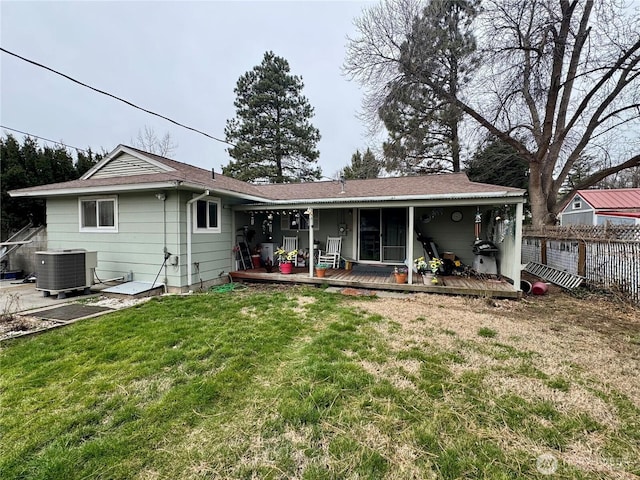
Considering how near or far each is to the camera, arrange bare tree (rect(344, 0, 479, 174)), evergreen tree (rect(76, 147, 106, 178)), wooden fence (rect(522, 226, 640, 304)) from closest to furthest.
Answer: wooden fence (rect(522, 226, 640, 304)), evergreen tree (rect(76, 147, 106, 178)), bare tree (rect(344, 0, 479, 174))

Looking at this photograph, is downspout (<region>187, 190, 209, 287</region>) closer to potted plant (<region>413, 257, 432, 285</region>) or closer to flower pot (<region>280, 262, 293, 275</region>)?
flower pot (<region>280, 262, 293, 275</region>)

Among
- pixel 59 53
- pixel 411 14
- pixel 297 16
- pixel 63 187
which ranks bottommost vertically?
pixel 63 187

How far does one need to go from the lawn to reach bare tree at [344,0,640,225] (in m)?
10.4

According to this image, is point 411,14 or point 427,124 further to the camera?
point 427,124

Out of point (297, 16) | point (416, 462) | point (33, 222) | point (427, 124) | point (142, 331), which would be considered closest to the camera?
point (416, 462)

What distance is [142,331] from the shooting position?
3.66 meters

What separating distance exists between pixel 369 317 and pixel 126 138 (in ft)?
64.8

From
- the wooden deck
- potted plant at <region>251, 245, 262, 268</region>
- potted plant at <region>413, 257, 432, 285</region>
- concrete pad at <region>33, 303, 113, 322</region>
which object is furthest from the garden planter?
concrete pad at <region>33, 303, 113, 322</region>

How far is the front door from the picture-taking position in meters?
7.92

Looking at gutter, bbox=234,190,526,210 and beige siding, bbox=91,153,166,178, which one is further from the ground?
beige siding, bbox=91,153,166,178

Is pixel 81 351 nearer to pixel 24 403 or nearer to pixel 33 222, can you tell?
pixel 24 403

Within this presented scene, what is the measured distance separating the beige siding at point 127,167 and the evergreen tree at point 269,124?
11.3 metres

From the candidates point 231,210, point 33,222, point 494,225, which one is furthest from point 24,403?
point 33,222

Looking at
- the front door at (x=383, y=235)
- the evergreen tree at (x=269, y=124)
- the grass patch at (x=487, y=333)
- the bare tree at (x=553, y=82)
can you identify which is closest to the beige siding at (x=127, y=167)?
the front door at (x=383, y=235)
